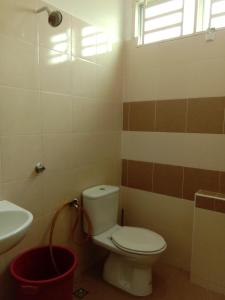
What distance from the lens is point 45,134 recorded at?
1.54m

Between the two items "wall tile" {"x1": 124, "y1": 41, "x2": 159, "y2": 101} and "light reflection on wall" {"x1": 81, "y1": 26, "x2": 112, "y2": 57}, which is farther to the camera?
"wall tile" {"x1": 124, "y1": 41, "x2": 159, "y2": 101}

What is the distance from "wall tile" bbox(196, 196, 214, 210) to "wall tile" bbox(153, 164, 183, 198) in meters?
0.21

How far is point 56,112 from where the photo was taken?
1.59 meters

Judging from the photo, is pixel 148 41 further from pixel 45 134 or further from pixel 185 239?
pixel 185 239

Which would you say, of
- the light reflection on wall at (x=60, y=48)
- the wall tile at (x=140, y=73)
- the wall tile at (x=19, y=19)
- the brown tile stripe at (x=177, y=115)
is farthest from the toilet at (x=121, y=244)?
the wall tile at (x=19, y=19)

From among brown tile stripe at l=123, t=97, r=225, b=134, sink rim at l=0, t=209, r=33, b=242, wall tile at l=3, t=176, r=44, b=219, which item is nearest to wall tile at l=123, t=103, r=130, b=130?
brown tile stripe at l=123, t=97, r=225, b=134

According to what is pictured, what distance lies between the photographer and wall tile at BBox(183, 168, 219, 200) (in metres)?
1.82

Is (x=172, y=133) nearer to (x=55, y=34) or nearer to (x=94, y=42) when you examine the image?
(x=94, y=42)

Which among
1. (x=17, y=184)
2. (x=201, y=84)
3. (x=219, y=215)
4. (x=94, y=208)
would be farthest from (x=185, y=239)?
(x=17, y=184)

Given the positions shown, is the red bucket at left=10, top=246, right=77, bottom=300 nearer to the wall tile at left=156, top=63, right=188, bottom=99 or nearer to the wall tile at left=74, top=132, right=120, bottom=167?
the wall tile at left=74, top=132, right=120, bottom=167

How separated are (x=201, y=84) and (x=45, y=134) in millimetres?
1219

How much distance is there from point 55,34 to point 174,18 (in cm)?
102

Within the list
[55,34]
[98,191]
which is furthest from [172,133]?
[55,34]

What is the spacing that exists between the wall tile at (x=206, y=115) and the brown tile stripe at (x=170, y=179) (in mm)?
333
